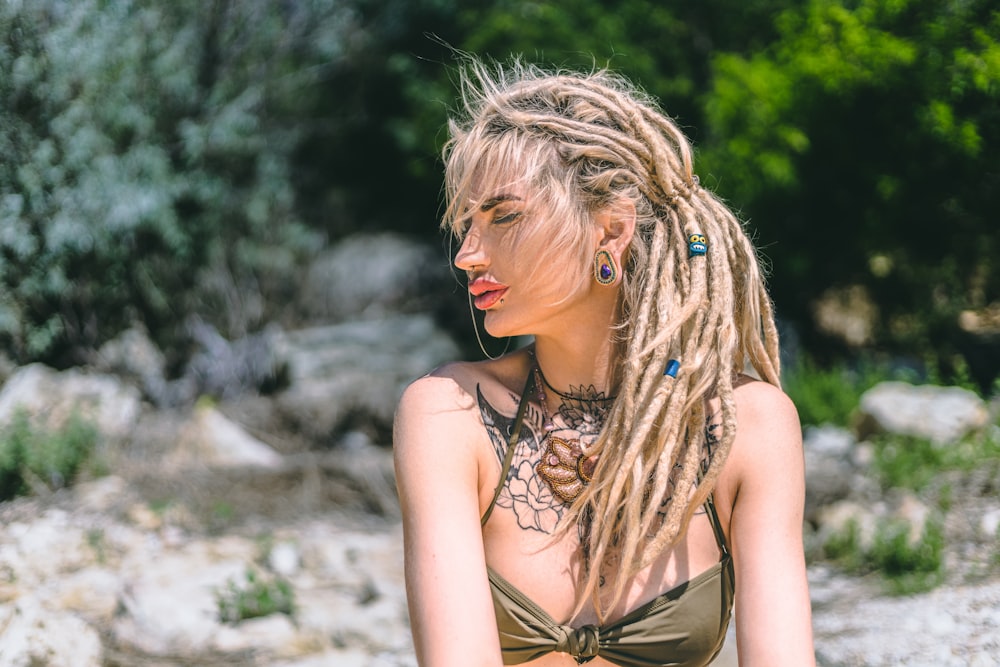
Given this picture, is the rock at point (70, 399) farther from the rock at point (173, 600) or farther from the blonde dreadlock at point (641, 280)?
the blonde dreadlock at point (641, 280)

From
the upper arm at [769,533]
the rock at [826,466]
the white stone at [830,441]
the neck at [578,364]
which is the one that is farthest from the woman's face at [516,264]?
the white stone at [830,441]

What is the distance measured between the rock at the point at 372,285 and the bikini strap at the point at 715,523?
27.3ft

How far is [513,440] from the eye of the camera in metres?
1.92

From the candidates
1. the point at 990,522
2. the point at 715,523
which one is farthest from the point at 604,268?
the point at 990,522

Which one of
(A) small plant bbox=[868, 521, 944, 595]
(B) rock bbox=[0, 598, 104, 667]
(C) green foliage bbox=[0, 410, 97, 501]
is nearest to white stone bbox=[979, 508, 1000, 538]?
(A) small plant bbox=[868, 521, 944, 595]

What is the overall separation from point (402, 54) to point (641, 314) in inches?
400

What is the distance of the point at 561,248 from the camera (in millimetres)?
1813

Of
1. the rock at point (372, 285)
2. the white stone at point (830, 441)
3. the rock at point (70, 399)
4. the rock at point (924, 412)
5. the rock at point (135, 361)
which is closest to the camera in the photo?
the rock at point (924, 412)

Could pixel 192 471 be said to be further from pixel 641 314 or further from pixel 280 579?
pixel 641 314

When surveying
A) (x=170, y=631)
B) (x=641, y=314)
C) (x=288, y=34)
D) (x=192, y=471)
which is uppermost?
(x=288, y=34)

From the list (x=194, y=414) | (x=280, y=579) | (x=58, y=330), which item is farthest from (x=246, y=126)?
(x=280, y=579)

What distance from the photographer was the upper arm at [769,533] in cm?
170

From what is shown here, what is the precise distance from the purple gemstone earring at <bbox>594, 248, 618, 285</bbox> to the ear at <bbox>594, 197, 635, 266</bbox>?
0.01 m

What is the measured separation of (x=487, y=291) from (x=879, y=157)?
6.38 meters
